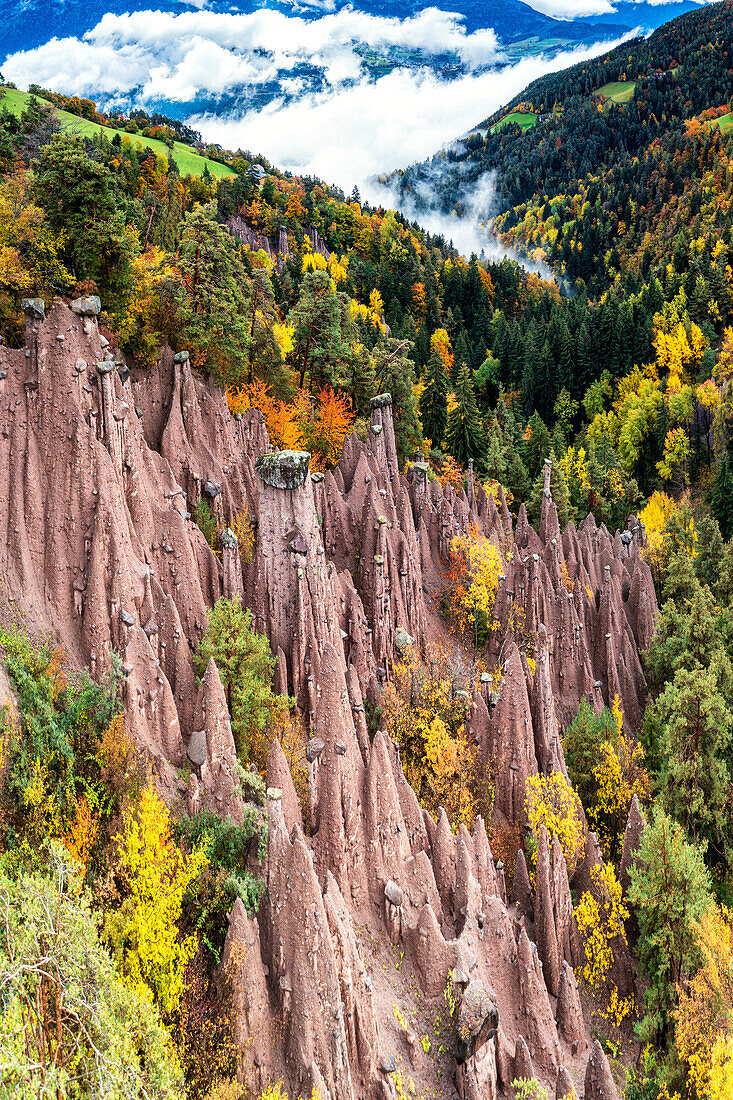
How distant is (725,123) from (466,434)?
5906 inches

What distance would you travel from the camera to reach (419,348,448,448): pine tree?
6894 centimetres

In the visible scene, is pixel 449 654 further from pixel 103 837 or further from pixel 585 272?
pixel 585 272

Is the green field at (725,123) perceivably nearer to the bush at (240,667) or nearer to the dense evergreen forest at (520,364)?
the dense evergreen forest at (520,364)

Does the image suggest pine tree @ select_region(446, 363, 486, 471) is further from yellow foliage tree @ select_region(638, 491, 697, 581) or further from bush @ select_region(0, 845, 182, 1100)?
bush @ select_region(0, 845, 182, 1100)

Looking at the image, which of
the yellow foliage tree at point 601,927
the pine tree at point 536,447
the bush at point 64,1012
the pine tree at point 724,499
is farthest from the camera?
the pine tree at point 536,447

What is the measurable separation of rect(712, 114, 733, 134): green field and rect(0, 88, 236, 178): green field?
114m

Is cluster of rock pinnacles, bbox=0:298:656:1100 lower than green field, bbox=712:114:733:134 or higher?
lower

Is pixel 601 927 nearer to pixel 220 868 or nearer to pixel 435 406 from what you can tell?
pixel 220 868

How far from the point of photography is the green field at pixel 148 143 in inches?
3371

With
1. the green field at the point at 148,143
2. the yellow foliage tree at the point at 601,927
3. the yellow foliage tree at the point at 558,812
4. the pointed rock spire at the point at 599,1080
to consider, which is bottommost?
the pointed rock spire at the point at 599,1080

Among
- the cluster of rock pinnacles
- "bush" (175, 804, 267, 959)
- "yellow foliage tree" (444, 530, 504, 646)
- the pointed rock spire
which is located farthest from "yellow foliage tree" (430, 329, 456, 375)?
the pointed rock spire

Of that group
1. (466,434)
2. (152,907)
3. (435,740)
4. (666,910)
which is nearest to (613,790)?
(666,910)

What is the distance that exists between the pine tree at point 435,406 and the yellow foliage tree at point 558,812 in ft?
143

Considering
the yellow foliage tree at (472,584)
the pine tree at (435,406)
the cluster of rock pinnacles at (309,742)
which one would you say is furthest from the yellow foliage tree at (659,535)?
the cluster of rock pinnacles at (309,742)
